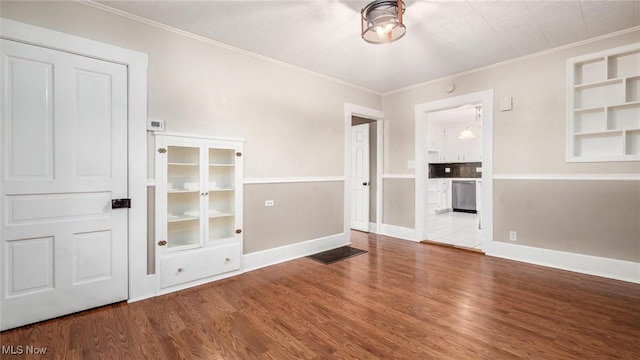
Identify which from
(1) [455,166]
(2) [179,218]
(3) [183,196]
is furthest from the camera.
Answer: (1) [455,166]

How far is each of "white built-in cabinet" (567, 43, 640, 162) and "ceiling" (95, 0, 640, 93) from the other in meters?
0.34

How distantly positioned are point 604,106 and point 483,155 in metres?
1.37

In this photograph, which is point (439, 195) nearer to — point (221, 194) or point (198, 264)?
point (221, 194)

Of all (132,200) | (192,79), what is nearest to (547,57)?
(192,79)

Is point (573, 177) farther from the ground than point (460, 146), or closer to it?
closer to it

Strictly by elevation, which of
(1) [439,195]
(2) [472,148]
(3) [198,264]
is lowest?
(3) [198,264]

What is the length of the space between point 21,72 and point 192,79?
1.32 meters

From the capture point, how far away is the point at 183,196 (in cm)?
307

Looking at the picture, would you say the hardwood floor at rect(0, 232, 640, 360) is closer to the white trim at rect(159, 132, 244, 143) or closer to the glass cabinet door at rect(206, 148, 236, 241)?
the glass cabinet door at rect(206, 148, 236, 241)

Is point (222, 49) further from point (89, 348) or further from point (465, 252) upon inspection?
point (465, 252)

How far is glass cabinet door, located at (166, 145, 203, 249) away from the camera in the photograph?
2.96m

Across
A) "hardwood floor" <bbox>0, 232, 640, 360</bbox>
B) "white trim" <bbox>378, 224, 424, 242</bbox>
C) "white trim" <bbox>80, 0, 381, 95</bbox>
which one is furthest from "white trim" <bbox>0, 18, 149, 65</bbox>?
"white trim" <bbox>378, 224, 424, 242</bbox>

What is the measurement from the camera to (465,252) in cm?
421

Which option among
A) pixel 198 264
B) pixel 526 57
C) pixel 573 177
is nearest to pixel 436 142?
pixel 526 57
